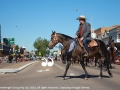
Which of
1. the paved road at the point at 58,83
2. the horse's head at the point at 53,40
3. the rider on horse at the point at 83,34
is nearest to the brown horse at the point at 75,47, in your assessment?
the horse's head at the point at 53,40

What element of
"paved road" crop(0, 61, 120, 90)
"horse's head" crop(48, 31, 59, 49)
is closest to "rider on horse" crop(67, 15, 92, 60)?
"horse's head" crop(48, 31, 59, 49)

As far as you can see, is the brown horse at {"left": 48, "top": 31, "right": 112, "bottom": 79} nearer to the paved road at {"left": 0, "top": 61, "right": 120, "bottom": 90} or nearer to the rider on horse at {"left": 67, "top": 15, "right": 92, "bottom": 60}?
the rider on horse at {"left": 67, "top": 15, "right": 92, "bottom": 60}

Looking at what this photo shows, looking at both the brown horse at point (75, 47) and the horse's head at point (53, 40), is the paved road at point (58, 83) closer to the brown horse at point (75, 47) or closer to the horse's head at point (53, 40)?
the brown horse at point (75, 47)

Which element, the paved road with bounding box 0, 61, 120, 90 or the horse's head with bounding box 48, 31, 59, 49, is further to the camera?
the horse's head with bounding box 48, 31, 59, 49

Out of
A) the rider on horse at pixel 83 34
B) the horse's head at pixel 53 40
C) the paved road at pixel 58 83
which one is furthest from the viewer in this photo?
the horse's head at pixel 53 40

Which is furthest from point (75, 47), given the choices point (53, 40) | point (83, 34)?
point (53, 40)

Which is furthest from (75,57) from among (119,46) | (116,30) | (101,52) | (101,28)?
(101,28)

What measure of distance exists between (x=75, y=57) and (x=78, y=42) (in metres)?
0.75

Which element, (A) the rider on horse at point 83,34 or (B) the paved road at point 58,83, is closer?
(B) the paved road at point 58,83

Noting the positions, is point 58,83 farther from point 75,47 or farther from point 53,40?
point 53,40

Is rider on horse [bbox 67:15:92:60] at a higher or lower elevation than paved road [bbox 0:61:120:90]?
higher

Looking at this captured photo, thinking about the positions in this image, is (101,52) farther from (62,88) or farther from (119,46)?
(119,46)

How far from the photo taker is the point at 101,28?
114250mm

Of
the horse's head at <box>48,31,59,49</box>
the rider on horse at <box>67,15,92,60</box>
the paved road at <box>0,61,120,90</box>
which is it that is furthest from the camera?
the horse's head at <box>48,31,59,49</box>
